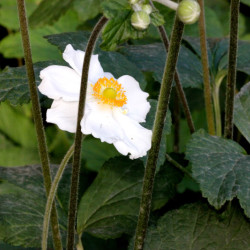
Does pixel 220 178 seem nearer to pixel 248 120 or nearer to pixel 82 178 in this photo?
pixel 248 120

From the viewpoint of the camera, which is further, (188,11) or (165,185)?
(165,185)

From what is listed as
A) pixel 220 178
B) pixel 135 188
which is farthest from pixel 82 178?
pixel 220 178

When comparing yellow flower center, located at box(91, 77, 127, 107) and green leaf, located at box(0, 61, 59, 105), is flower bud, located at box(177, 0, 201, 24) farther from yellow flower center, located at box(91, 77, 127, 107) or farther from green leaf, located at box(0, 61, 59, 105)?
green leaf, located at box(0, 61, 59, 105)

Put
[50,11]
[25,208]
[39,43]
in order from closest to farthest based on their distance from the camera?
[25,208] → [50,11] → [39,43]

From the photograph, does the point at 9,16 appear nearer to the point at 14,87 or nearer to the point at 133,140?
the point at 14,87

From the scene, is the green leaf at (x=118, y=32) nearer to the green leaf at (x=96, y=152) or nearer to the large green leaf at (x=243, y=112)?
the large green leaf at (x=243, y=112)

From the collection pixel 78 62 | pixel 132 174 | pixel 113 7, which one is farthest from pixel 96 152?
pixel 113 7

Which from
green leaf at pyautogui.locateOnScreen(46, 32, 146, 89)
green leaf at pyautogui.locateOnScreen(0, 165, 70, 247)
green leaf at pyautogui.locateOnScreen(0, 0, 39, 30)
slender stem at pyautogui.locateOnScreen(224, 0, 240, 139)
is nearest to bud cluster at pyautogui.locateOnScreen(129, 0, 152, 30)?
slender stem at pyautogui.locateOnScreen(224, 0, 240, 139)
